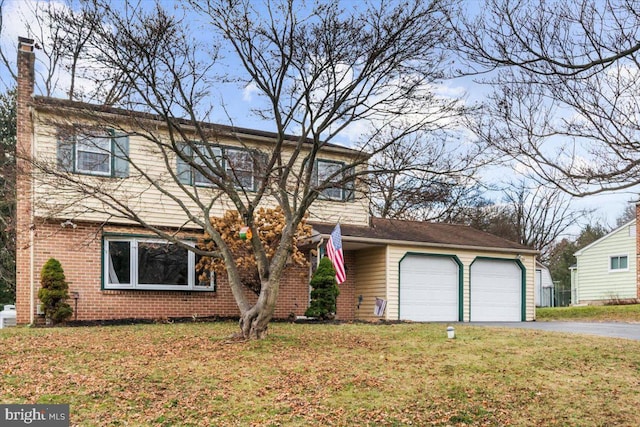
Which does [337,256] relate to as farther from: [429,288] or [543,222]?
[543,222]

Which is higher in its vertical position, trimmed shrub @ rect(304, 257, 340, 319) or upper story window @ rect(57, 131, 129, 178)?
upper story window @ rect(57, 131, 129, 178)

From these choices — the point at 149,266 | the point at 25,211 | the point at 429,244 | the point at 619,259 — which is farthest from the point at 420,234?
the point at 619,259

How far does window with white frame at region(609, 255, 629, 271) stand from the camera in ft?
102

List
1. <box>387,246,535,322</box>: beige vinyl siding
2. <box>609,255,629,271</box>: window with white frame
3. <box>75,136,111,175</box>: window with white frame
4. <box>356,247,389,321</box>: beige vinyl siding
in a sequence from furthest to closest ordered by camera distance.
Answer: <box>609,255,629,271</box>: window with white frame < <box>356,247,389,321</box>: beige vinyl siding < <box>387,246,535,322</box>: beige vinyl siding < <box>75,136,111,175</box>: window with white frame

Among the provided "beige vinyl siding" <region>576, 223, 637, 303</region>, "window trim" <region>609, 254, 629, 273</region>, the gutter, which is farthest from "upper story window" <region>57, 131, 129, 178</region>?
"window trim" <region>609, 254, 629, 273</region>

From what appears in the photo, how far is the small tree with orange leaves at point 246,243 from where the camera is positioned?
15.9 metres

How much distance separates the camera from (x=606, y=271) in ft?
105

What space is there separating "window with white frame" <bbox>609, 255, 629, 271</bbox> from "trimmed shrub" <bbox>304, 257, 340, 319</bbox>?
2071 cm

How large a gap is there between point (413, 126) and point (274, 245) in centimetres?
618

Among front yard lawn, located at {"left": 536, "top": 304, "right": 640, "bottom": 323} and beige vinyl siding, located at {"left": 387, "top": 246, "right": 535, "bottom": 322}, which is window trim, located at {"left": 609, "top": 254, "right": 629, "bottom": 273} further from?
beige vinyl siding, located at {"left": 387, "top": 246, "right": 535, "bottom": 322}

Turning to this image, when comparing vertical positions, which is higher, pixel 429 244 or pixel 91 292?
pixel 429 244

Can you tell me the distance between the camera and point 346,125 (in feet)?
38.7

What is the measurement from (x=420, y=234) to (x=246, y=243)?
664 cm

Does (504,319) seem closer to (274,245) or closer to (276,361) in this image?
(274,245)
